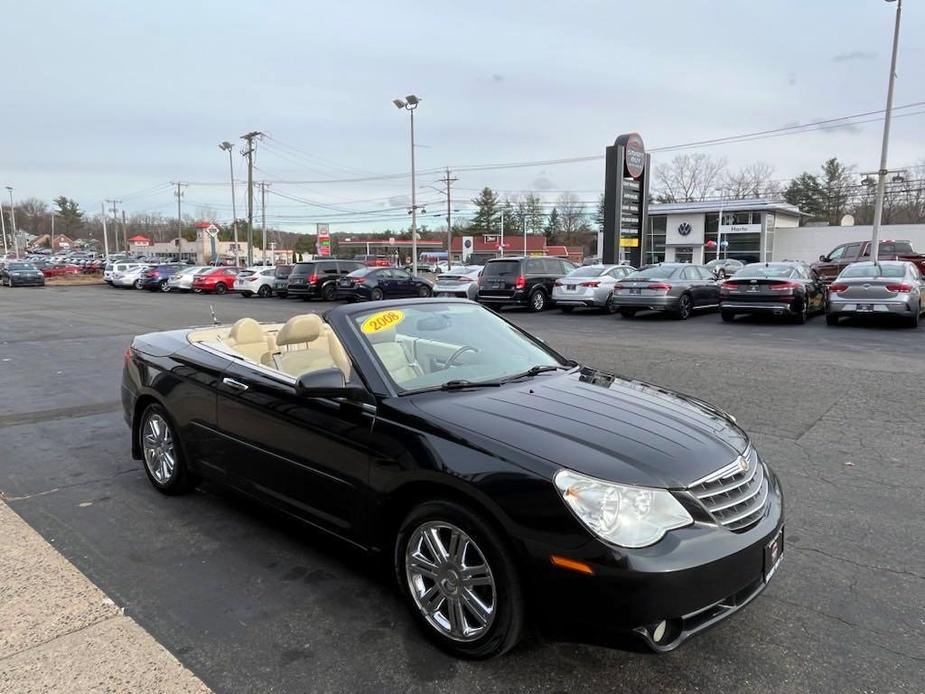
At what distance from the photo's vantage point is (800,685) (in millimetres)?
2533

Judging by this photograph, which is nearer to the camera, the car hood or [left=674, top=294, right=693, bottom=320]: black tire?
the car hood

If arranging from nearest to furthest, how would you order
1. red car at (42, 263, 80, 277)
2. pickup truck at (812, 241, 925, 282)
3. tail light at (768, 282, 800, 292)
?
tail light at (768, 282, 800, 292), pickup truck at (812, 241, 925, 282), red car at (42, 263, 80, 277)

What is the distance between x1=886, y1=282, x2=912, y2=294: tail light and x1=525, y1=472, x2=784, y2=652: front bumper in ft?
45.6

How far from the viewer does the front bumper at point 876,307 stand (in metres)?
13.5

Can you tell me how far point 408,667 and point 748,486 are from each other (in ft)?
5.39

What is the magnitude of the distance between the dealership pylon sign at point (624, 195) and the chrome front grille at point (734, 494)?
23492 millimetres

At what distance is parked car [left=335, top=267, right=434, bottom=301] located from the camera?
24.9 metres

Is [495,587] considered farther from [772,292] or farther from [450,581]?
[772,292]

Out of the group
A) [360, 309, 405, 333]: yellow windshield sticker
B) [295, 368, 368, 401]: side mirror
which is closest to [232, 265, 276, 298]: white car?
[360, 309, 405, 333]: yellow windshield sticker

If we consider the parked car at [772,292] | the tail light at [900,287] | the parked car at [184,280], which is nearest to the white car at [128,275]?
the parked car at [184,280]

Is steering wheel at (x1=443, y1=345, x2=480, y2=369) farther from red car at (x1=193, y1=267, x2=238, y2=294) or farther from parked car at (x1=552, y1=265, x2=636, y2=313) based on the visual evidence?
red car at (x1=193, y1=267, x2=238, y2=294)

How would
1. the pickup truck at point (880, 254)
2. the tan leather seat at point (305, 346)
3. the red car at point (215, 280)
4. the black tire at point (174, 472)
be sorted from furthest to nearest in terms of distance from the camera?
the red car at point (215, 280) → the pickup truck at point (880, 254) → the black tire at point (174, 472) → the tan leather seat at point (305, 346)

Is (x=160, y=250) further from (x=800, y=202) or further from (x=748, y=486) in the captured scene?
(x=748, y=486)

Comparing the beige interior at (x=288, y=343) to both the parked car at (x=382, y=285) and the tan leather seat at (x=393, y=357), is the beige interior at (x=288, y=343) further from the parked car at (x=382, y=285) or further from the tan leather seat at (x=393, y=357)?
the parked car at (x=382, y=285)
